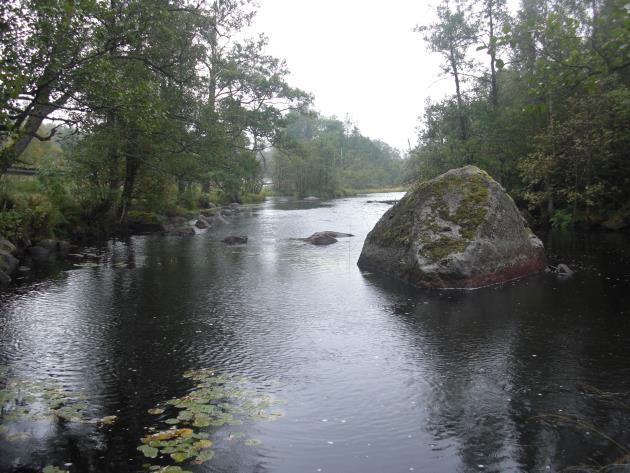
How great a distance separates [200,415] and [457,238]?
1053 cm

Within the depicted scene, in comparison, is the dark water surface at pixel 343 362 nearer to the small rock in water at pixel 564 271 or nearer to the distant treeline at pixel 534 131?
the small rock in water at pixel 564 271

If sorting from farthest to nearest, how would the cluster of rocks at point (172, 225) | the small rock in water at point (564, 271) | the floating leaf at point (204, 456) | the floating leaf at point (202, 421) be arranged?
the cluster of rocks at point (172, 225) → the small rock in water at point (564, 271) → the floating leaf at point (202, 421) → the floating leaf at point (204, 456)

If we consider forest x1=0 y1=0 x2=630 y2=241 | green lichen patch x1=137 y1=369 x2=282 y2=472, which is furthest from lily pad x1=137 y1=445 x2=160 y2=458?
forest x1=0 y1=0 x2=630 y2=241

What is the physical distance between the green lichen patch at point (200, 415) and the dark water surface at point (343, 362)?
168mm

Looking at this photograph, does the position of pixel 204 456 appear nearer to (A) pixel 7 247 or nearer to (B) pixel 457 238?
(B) pixel 457 238

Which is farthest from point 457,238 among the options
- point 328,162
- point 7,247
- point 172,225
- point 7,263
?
point 328,162

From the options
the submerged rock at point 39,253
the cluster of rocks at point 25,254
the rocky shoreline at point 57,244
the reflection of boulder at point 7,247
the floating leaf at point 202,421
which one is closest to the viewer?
the floating leaf at point 202,421

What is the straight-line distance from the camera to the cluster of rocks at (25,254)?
16.0 metres

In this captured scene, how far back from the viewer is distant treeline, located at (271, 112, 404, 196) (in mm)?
89062

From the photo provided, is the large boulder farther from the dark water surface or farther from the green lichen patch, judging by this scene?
the green lichen patch

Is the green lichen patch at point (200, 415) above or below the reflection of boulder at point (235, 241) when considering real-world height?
below

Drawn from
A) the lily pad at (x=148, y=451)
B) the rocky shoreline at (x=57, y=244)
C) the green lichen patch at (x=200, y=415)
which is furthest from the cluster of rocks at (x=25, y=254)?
the lily pad at (x=148, y=451)

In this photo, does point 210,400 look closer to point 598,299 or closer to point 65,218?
point 598,299

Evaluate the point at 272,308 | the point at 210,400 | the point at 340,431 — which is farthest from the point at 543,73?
the point at 272,308
